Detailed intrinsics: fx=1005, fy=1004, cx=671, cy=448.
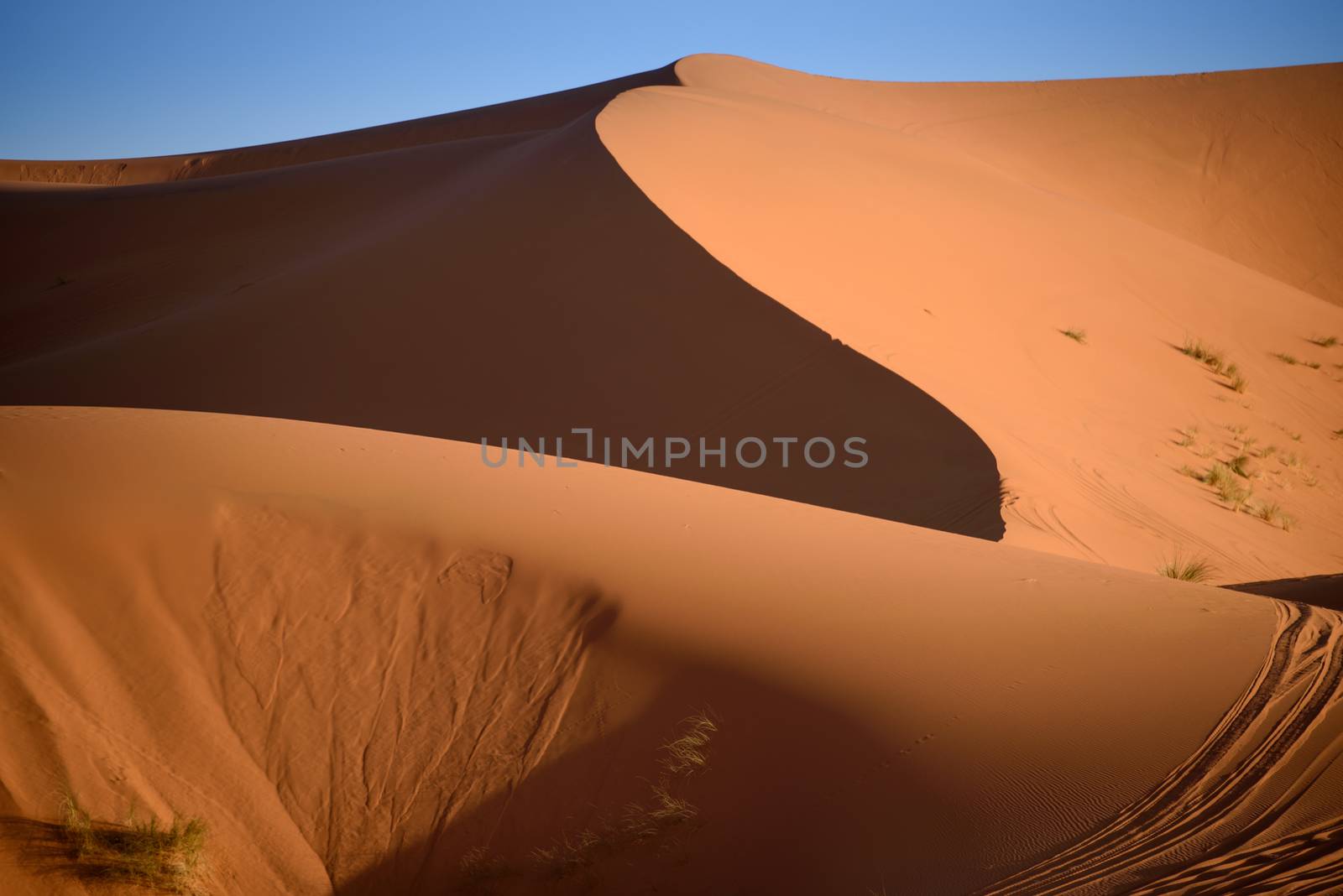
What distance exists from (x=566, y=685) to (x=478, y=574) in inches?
29.3

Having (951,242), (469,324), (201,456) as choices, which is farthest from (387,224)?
(201,456)

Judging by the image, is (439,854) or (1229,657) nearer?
(439,854)

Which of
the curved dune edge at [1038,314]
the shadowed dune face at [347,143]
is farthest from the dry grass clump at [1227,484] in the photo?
the shadowed dune face at [347,143]

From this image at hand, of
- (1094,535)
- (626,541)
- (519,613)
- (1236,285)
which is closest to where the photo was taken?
(519,613)

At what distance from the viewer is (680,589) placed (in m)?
4.28

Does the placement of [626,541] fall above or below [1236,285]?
below

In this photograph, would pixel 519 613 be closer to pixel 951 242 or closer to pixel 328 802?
pixel 328 802

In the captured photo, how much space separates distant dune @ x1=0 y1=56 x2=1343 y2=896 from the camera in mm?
3066

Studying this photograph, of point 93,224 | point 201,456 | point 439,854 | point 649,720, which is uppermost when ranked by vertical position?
point 93,224

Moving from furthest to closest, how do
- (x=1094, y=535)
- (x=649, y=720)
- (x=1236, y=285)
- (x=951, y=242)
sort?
(x=1236, y=285)
(x=951, y=242)
(x=1094, y=535)
(x=649, y=720)

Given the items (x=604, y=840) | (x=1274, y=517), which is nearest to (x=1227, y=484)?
(x=1274, y=517)

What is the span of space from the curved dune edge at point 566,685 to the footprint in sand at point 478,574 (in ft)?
0.05

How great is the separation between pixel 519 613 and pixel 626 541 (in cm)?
74

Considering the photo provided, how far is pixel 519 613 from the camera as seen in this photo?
164 inches
